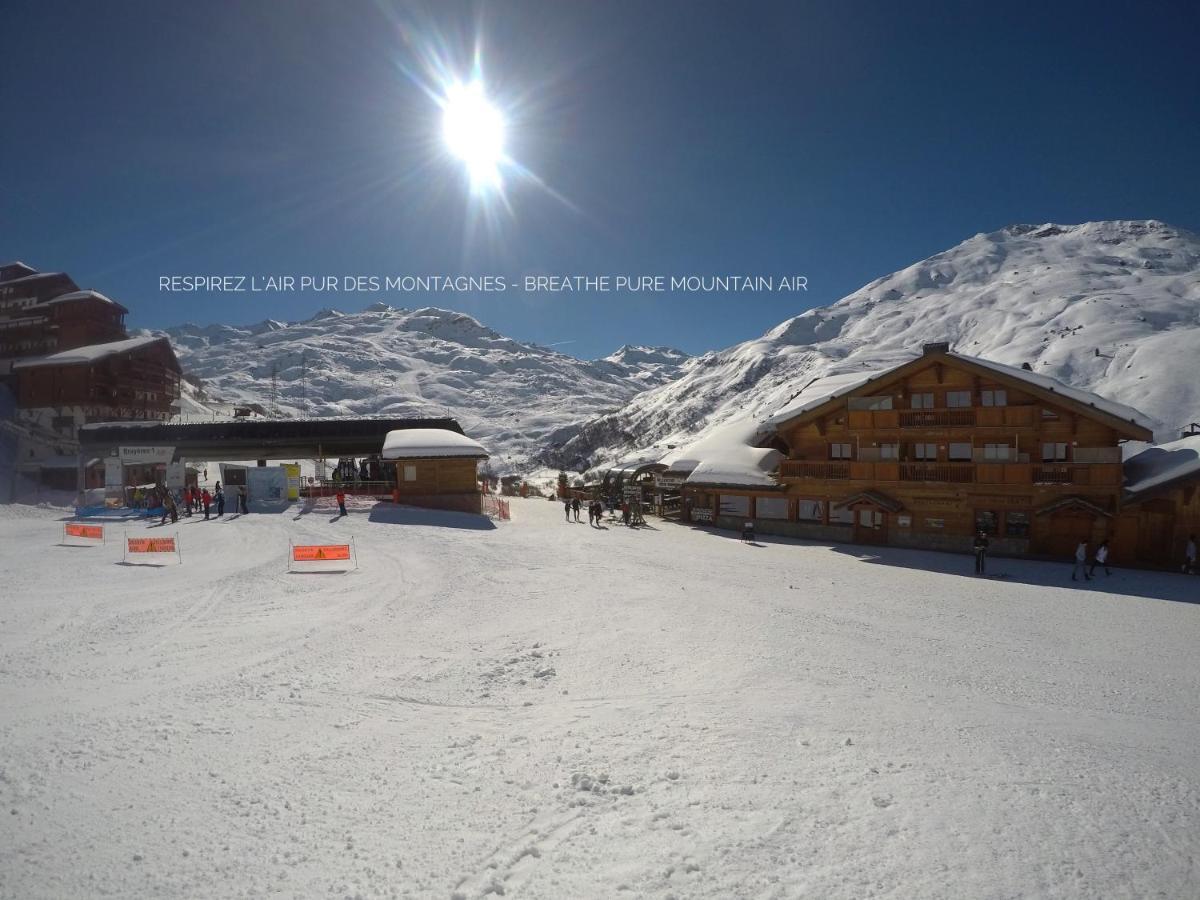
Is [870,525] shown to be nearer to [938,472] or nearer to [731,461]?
[938,472]

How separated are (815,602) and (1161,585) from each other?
14.9m

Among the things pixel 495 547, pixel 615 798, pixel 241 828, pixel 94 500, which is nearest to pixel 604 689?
pixel 615 798

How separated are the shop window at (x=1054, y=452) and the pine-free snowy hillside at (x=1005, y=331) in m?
52.6

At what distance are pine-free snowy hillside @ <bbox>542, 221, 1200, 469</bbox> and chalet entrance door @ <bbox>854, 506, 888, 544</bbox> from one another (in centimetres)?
5023

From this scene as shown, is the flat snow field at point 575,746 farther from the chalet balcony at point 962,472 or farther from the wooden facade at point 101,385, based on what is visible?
the wooden facade at point 101,385

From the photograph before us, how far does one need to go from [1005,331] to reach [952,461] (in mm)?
108317

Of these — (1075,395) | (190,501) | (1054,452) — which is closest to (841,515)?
(1054,452)

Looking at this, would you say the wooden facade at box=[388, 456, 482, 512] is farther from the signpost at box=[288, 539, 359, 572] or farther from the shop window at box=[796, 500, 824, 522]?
the shop window at box=[796, 500, 824, 522]

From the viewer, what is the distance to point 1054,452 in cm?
2564

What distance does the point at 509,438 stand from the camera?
13675cm

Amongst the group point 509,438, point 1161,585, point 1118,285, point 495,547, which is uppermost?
point 1118,285

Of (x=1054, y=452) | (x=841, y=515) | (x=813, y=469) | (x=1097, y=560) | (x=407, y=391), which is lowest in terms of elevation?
(x=1097, y=560)

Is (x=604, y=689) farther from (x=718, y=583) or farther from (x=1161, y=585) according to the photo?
(x=1161, y=585)

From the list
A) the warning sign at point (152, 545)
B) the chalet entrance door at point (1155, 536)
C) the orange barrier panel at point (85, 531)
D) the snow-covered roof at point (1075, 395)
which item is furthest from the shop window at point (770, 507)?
the orange barrier panel at point (85, 531)
